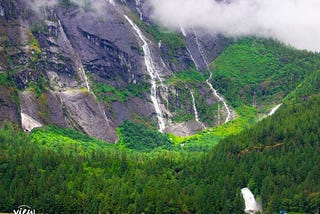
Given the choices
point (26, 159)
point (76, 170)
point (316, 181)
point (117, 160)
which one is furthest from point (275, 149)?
point (26, 159)

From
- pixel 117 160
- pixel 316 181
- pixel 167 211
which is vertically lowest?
pixel 167 211

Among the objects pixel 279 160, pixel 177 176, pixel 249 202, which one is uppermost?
pixel 279 160

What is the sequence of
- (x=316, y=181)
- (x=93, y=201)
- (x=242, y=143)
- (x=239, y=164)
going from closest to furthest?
(x=93, y=201) < (x=316, y=181) < (x=239, y=164) < (x=242, y=143)

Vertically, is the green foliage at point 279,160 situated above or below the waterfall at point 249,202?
above

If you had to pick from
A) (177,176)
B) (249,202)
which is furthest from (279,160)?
(177,176)

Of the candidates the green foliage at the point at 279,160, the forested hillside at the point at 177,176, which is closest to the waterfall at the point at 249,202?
the forested hillside at the point at 177,176

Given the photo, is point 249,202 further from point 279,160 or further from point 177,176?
point 177,176

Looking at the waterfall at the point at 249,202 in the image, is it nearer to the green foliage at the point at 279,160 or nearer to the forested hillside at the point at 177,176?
the forested hillside at the point at 177,176

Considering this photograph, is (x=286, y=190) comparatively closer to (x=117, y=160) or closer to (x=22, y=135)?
(x=117, y=160)

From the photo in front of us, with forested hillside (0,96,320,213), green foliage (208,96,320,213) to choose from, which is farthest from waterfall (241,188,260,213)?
green foliage (208,96,320,213)
